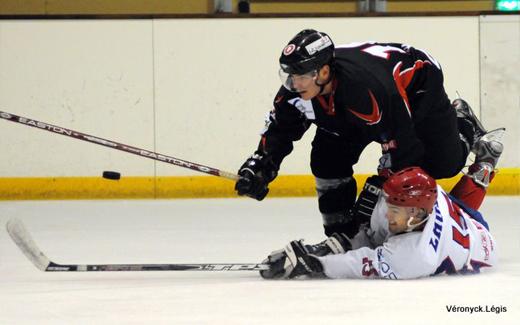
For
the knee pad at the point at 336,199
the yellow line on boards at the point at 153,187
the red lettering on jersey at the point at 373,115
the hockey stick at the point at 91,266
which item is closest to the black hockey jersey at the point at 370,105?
the red lettering on jersey at the point at 373,115

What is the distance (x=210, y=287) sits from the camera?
12.9 feet

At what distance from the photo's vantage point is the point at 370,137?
421 cm

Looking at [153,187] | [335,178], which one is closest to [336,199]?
[335,178]

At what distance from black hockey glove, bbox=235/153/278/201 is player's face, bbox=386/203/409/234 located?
59 centimetres

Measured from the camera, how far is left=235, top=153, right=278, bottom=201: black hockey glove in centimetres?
437

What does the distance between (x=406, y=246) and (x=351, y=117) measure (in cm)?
50

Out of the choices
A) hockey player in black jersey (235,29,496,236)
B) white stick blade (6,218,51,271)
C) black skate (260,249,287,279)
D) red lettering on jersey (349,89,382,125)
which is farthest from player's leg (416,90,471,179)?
white stick blade (6,218,51,271)

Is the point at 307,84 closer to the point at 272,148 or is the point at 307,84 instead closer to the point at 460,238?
the point at 272,148

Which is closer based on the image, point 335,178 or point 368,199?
point 368,199

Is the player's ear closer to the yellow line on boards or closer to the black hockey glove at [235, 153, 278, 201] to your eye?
the black hockey glove at [235, 153, 278, 201]

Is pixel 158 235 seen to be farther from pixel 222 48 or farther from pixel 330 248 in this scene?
pixel 222 48

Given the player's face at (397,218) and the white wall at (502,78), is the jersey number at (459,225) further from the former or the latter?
the white wall at (502,78)

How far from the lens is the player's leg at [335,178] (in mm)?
4625

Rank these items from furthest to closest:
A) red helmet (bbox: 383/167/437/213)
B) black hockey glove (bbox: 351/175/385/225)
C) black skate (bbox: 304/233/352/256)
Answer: black hockey glove (bbox: 351/175/385/225) → black skate (bbox: 304/233/352/256) → red helmet (bbox: 383/167/437/213)
